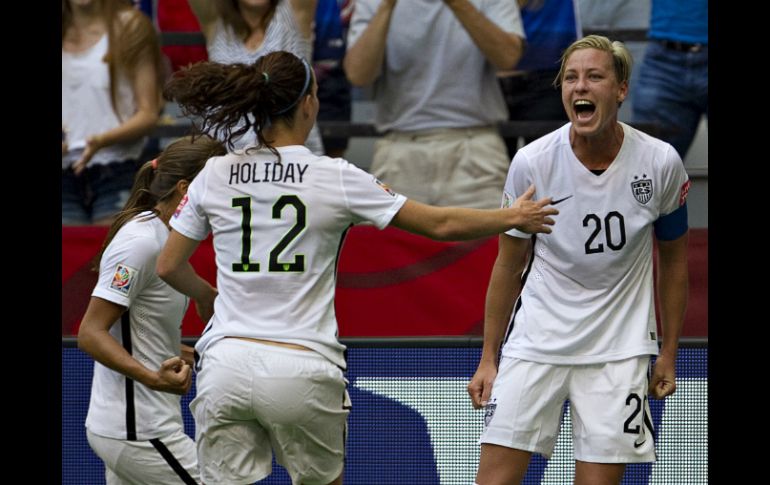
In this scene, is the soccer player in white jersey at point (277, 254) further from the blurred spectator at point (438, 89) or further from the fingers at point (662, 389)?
the blurred spectator at point (438, 89)

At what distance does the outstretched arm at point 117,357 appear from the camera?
15.6 ft

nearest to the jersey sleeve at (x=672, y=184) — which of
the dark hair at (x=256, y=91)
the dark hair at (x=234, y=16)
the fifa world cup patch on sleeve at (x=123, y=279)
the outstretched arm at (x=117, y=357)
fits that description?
the dark hair at (x=256, y=91)

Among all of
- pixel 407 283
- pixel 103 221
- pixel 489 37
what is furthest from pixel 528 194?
pixel 103 221

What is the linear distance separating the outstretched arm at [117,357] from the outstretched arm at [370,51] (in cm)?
285

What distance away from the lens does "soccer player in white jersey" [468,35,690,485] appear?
4.80m

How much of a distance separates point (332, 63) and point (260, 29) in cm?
50

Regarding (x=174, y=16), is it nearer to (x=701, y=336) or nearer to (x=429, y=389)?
(x=429, y=389)

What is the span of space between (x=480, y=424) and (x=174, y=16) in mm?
3467

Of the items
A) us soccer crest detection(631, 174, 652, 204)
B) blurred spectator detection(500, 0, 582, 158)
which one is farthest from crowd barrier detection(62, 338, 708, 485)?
blurred spectator detection(500, 0, 582, 158)

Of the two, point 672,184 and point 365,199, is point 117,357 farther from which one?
point 672,184

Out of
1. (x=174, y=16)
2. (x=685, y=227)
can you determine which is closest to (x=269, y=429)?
(x=685, y=227)

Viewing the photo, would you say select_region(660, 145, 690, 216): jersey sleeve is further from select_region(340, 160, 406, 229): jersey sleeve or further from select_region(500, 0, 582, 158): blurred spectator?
select_region(500, 0, 582, 158): blurred spectator

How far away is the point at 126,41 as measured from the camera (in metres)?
7.73

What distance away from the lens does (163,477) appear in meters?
5.21
